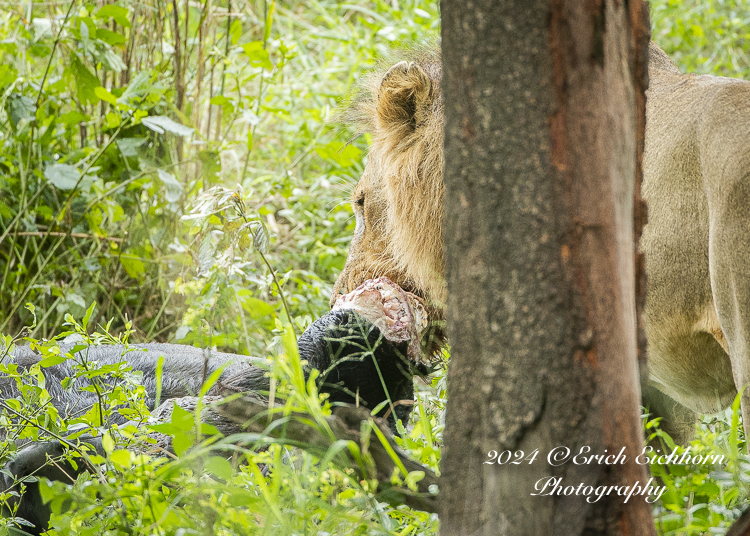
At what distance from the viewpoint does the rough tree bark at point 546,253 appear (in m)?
1.13

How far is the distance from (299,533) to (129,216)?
307cm

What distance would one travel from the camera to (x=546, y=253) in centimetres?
114

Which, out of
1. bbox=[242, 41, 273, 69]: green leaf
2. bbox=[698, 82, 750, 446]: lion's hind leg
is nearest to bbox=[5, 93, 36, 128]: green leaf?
bbox=[242, 41, 273, 69]: green leaf

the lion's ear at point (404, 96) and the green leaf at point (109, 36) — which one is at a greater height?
the green leaf at point (109, 36)

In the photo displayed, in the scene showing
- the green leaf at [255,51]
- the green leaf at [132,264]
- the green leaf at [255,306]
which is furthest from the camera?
the green leaf at [132,264]

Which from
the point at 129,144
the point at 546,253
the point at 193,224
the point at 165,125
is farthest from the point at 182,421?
the point at 129,144

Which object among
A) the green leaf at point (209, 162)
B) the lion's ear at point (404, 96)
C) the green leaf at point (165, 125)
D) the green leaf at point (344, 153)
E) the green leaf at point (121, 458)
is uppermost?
the lion's ear at point (404, 96)

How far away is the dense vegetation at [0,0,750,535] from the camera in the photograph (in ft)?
4.94

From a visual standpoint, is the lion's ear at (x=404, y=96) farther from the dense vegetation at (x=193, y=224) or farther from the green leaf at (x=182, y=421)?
the green leaf at (x=182, y=421)

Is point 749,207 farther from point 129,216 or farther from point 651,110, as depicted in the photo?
point 129,216

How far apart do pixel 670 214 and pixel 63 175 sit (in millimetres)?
2894

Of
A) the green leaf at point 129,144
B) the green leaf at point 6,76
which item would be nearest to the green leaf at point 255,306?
the green leaf at point 129,144

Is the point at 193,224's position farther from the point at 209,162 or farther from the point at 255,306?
the point at 209,162

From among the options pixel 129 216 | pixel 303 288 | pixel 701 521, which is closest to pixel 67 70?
pixel 129 216
